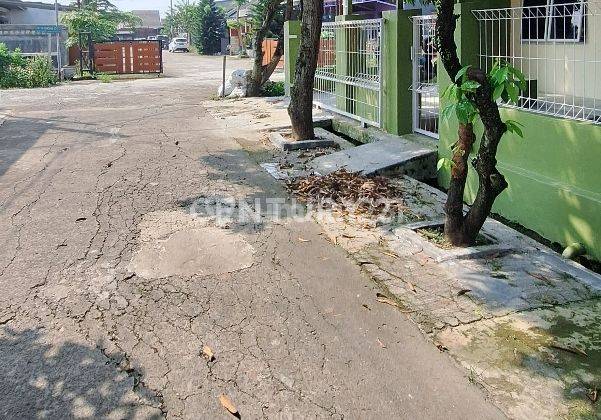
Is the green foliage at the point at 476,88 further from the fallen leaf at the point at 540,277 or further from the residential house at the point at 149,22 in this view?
the residential house at the point at 149,22

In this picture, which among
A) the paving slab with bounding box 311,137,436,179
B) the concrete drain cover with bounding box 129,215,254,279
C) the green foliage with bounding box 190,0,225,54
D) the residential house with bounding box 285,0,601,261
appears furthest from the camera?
the green foliage with bounding box 190,0,225,54

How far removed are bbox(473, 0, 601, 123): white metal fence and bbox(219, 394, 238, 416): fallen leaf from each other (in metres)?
4.02

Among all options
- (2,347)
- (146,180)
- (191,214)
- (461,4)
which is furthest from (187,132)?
(2,347)

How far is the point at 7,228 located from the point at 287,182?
3132 millimetres

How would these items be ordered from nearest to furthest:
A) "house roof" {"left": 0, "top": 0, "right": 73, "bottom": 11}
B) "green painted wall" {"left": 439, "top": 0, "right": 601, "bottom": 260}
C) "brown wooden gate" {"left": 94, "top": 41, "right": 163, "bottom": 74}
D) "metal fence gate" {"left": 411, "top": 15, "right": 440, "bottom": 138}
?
1. "green painted wall" {"left": 439, "top": 0, "right": 601, "bottom": 260}
2. "metal fence gate" {"left": 411, "top": 15, "right": 440, "bottom": 138}
3. "brown wooden gate" {"left": 94, "top": 41, "right": 163, "bottom": 74}
4. "house roof" {"left": 0, "top": 0, "right": 73, "bottom": 11}

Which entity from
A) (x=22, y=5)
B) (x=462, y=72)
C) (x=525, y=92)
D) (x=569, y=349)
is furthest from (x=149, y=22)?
(x=569, y=349)

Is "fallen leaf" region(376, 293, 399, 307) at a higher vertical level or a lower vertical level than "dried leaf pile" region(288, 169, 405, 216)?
lower

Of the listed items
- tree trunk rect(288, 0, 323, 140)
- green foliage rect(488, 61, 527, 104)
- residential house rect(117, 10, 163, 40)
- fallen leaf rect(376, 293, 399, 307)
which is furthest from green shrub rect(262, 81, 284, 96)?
residential house rect(117, 10, 163, 40)

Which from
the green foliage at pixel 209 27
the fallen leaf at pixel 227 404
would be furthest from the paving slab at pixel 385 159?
the green foliage at pixel 209 27

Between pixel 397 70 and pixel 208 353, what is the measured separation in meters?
5.94

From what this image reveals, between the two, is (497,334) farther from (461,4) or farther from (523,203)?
(461,4)

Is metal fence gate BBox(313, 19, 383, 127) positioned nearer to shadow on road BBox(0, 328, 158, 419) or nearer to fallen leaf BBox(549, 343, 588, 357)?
fallen leaf BBox(549, 343, 588, 357)

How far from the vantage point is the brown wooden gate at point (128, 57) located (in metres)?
28.7

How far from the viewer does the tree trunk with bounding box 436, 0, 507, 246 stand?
459cm
